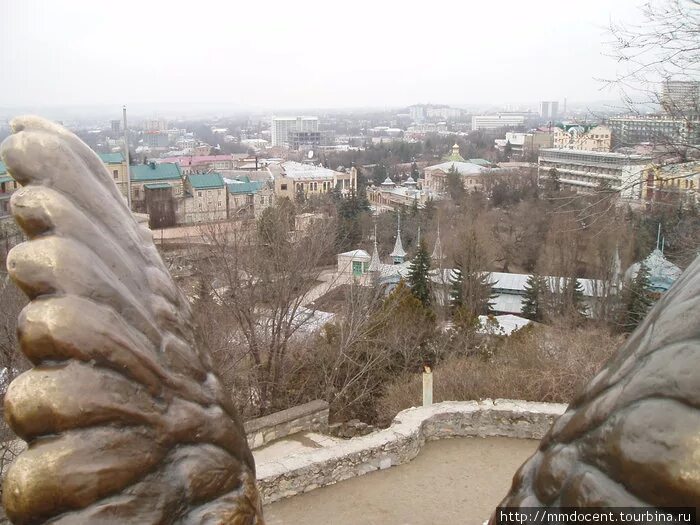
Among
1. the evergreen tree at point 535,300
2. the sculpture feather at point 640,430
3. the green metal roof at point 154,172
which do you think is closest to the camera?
the sculpture feather at point 640,430

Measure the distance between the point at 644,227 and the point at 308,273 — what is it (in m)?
19.1

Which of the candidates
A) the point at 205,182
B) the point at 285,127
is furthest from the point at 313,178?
the point at 285,127

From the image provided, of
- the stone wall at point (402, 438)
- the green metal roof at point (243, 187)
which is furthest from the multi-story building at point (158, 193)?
the stone wall at point (402, 438)

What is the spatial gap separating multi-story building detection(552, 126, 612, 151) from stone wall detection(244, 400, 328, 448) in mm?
5529

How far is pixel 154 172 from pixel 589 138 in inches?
1573

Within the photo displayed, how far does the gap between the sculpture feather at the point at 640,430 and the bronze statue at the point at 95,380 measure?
1142 millimetres

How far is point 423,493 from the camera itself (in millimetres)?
7527

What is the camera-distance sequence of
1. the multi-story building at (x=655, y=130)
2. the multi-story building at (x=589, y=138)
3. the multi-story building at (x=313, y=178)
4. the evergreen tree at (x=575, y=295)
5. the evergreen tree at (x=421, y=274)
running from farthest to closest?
1. the multi-story building at (x=313, y=178)
2. the evergreen tree at (x=421, y=274)
3. the evergreen tree at (x=575, y=295)
4. the multi-story building at (x=589, y=138)
5. the multi-story building at (x=655, y=130)

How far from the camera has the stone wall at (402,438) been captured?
739 centimetres

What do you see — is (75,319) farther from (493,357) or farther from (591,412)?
(493,357)

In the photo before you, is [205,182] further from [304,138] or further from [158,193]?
[304,138]

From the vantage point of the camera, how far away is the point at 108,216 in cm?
230

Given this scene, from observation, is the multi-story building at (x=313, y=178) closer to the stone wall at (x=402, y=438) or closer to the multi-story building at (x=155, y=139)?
the stone wall at (x=402, y=438)

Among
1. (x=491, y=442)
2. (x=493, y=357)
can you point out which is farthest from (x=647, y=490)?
(x=493, y=357)
